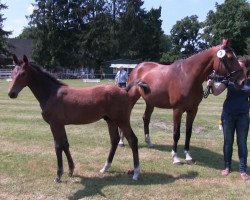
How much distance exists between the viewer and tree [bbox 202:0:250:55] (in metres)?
74.6

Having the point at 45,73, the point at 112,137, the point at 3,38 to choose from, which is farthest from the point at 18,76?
the point at 3,38

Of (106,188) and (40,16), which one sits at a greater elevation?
(40,16)

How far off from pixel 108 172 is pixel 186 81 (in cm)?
240

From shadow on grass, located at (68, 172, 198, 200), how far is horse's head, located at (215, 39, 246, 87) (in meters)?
1.99

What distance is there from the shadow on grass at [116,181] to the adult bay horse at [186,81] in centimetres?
98

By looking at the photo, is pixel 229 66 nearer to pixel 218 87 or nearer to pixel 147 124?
pixel 218 87

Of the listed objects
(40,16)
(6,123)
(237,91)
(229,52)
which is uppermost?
(40,16)

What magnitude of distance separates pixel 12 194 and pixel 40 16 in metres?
66.0

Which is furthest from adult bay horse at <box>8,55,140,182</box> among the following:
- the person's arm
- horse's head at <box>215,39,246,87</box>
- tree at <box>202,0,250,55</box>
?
tree at <box>202,0,250,55</box>

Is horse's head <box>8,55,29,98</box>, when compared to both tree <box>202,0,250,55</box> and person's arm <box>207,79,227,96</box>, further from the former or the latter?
tree <box>202,0,250,55</box>

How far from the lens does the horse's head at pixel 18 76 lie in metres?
6.77

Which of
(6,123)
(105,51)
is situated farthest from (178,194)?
(105,51)

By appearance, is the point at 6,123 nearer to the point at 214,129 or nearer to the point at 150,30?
the point at 214,129

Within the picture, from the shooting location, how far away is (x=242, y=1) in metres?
78.8
